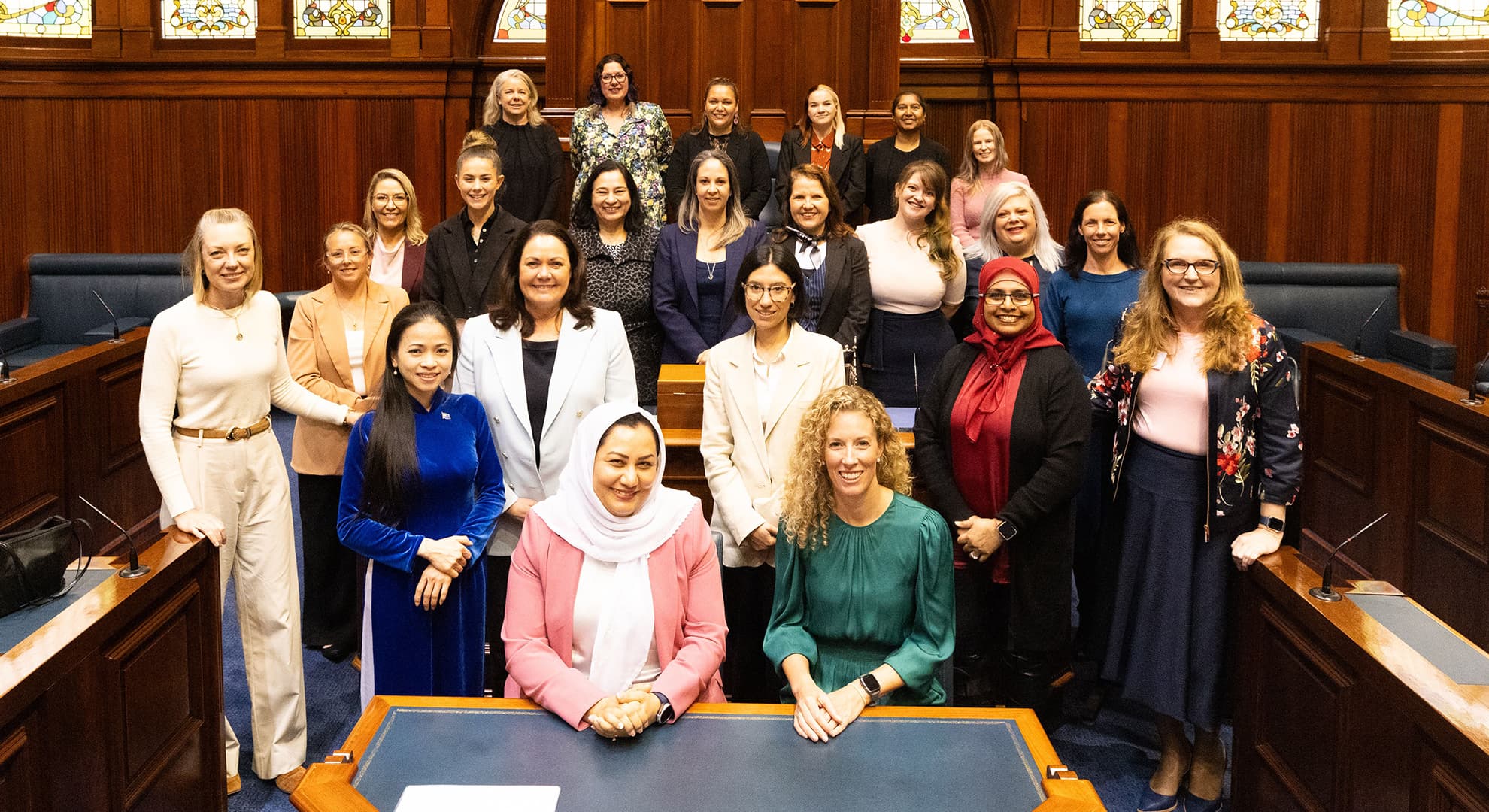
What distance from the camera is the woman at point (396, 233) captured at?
407 cm

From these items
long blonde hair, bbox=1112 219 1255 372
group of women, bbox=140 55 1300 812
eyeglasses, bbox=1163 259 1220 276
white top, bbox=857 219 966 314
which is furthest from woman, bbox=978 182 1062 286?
eyeglasses, bbox=1163 259 1220 276

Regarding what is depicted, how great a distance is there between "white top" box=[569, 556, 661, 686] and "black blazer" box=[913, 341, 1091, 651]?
979 millimetres

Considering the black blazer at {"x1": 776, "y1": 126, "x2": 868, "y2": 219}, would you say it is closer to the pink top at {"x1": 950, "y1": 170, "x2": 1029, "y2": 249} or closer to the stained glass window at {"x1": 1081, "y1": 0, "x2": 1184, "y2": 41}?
the pink top at {"x1": 950, "y1": 170, "x2": 1029, "y2": 249}

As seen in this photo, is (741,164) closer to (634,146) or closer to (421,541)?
(634,146)

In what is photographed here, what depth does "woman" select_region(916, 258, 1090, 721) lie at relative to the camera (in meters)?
3.04

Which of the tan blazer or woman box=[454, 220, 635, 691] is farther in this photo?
the tan blazer

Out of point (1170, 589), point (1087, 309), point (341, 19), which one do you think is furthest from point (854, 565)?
point (341, 19)

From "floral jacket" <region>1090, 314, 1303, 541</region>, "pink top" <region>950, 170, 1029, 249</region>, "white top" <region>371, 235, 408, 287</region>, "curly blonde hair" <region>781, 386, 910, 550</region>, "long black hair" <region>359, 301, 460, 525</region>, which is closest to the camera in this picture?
"curly blonde hair" <region>781, 386, 910, 550</region>

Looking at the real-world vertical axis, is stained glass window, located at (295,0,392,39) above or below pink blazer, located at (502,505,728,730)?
above

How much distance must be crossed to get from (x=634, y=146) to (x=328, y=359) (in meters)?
1.75

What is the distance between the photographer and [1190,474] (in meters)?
2.96

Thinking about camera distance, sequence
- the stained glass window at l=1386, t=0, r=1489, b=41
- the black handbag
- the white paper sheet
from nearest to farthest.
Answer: the white paper sheet, the black handbag, the stained glass window at l=1386, t=0, r=1489, b=41

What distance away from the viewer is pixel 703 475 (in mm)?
3373

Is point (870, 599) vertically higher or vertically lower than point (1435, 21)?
lower
